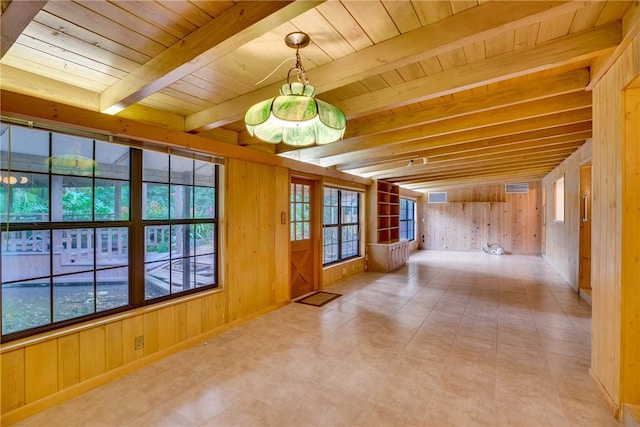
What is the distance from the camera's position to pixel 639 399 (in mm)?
1940

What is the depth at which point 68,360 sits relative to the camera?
2289mm

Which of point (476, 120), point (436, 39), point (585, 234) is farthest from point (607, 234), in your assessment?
point (585, 234)

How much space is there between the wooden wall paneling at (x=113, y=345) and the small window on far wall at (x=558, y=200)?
786 cm

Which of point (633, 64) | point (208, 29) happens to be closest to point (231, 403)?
point (208, 29)

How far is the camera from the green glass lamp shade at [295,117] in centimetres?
156

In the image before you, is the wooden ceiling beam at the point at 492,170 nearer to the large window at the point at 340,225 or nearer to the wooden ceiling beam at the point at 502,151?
the wooden ceiling beam at the point at 502,151

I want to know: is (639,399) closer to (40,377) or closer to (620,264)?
(620,264)

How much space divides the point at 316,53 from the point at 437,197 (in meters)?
10.2

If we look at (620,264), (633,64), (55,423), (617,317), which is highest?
(633,64)

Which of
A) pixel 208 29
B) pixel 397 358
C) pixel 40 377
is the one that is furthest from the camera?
pixel 397 358

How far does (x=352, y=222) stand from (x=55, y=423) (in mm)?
5502

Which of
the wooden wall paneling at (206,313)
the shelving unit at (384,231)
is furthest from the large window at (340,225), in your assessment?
the wooden wall paneling at (206,313)

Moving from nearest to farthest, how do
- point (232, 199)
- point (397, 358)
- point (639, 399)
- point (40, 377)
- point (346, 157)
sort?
point (639, 399) → point (40, 377) → point (397, 358) → point (232, 199) → point (346, 157)

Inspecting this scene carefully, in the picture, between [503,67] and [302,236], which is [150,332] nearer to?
[302,236]
